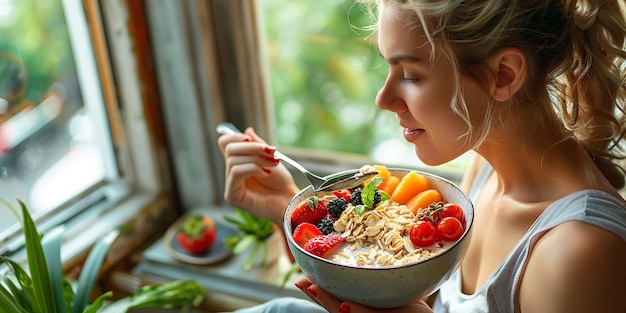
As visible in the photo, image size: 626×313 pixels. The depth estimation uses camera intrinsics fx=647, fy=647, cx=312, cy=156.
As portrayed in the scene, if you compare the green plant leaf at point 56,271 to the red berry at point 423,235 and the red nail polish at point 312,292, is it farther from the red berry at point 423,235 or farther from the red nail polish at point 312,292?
the red berry at point 423,235

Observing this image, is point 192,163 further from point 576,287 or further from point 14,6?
point 576,287

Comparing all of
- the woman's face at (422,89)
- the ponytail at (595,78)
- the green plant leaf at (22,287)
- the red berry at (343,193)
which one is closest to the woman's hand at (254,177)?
the red berry at (343,193)

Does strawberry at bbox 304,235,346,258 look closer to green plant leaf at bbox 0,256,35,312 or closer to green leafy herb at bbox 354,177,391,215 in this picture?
green leafy herb at bbox 354,177,391,215

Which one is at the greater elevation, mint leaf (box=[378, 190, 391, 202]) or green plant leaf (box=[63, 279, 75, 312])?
mint leaf (box=[378, 190, 391, 202])

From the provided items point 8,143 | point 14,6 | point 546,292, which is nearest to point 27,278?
point 8,143

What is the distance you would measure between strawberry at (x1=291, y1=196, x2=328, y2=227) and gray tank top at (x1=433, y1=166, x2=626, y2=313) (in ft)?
0.87

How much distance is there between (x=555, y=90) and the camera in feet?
3.18

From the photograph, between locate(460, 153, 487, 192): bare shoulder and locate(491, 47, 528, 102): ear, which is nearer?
locate(491, 47, 528, 102): ear

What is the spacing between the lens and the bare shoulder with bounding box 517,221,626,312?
31.9 inches

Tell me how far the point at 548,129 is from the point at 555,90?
6 cm

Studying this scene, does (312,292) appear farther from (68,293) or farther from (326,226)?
(68,293)

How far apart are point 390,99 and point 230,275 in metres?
0.72

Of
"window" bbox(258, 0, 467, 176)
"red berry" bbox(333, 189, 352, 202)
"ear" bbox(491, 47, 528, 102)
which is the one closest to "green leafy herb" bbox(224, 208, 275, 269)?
"window" bbox(258, 0, 467, 176)

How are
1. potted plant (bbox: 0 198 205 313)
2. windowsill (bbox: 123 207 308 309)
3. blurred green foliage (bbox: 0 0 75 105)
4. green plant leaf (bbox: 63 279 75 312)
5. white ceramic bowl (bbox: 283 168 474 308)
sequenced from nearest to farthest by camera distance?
white ceramic bowl (bbox: 283 168 474 308) → potted plant (bbox: 0 198 205 313) → green plant leaf (bbox: 63 279 75 312) → blurred green foliage (bbox: 0 0 75 105) → windowsill (bbox: 123 207 308 309)
